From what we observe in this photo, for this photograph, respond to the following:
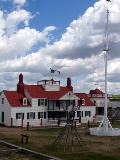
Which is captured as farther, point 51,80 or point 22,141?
point 51,80

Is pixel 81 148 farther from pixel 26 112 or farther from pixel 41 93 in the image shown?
pixel 41 93

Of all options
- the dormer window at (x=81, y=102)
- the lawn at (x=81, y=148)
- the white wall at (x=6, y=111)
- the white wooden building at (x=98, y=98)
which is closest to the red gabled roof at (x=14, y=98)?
the white wall at (x=6, y=111)

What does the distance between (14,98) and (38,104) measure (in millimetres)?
3748

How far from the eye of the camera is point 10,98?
6794cm

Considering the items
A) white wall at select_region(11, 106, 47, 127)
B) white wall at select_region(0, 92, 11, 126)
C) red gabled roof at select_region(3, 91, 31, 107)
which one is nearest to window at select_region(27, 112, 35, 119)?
white wall at select_region(11, 106, 47, 127)

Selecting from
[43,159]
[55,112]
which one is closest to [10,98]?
[55,112]

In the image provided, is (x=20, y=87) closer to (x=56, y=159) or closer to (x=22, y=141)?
(x=22, y=141)

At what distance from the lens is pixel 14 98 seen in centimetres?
6825

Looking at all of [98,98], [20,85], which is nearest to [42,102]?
[20,85]

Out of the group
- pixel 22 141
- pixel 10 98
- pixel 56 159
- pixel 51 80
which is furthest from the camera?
pixel 51 80

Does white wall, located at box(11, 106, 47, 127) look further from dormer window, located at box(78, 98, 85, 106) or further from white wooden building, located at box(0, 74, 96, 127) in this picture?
dormer window, located at box(78, 98, 85, 106)

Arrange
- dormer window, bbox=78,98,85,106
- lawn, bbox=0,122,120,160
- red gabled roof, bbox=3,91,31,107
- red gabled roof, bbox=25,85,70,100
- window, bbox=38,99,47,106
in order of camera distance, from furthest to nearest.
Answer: dormer window, bbox=78,98,85,106 < red gabled roof, bbox=25,85,70,100 < window, bbox=38,99,47,106 < red gabled roof, bbox=3,91,31,107 < lawn, bbox=0,122,120,160

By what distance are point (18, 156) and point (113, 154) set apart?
22.7 ft

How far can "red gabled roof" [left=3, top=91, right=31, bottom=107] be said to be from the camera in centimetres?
6694
